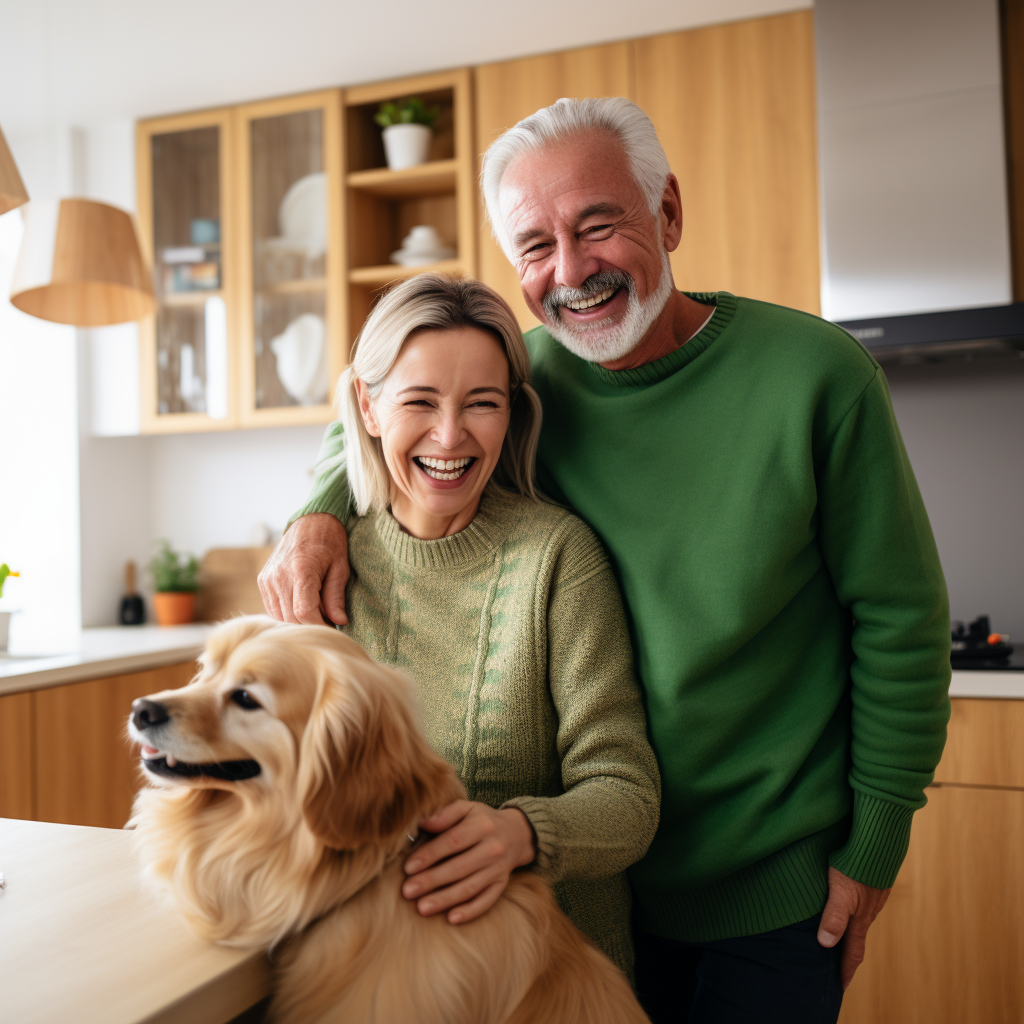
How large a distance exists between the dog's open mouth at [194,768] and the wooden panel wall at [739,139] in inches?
91.9

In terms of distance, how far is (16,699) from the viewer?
2.35 metres

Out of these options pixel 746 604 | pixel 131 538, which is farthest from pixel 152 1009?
pixel 131 538

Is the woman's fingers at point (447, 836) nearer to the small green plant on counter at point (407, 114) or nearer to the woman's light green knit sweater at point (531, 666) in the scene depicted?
the woman's light green knit sweater at point (531, 666)

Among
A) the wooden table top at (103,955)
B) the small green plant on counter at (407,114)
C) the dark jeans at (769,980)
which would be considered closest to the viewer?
the wooden table top at (103,955)

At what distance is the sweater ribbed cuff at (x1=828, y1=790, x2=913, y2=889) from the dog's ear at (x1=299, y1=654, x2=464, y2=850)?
60cm

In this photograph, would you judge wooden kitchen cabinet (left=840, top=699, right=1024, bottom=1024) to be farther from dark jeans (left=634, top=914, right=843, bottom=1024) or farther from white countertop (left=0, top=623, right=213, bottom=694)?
white countertop (left=0, top=623, right=213, bottom=694)

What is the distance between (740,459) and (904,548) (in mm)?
233

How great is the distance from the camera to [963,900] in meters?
2.24

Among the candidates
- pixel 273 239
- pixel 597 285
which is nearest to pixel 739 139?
pixel 273 239

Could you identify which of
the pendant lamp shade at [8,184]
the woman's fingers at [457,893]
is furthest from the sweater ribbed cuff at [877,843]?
the pendant lamp shade at [8,184]

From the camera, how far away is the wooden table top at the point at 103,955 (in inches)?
25.7

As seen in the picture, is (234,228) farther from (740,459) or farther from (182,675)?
(740,459)

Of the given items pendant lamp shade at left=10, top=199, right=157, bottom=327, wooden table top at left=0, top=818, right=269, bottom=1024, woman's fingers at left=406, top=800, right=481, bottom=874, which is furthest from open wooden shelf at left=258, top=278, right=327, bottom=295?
woman's fingers at left=406, top=800, right=481, bottom=874

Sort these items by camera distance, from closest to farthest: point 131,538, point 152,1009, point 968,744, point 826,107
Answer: point 152,1009 → point 968,744 → point 826,107 → point 131,538
